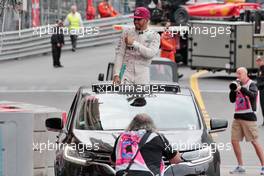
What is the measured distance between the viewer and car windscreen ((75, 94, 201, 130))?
10812 mm

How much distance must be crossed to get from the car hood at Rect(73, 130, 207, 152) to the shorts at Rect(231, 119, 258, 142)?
3.83 m

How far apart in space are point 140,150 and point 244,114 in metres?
6.02

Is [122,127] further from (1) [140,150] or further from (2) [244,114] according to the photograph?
(2) [244,114]

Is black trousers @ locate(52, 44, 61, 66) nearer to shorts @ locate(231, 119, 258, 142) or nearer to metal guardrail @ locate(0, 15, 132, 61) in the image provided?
metal guardrail @ locate(0, 15, 132, 61)

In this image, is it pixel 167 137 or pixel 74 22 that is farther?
pixel 74 22

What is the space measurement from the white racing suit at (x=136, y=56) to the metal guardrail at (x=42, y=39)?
62.8 ft

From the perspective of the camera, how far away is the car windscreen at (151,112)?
1081 cm

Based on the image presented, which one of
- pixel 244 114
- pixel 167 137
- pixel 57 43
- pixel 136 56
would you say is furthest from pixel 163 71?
pixel 57 43

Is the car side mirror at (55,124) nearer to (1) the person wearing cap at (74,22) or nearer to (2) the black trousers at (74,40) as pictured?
(1) the person wearing cap at (74,22)

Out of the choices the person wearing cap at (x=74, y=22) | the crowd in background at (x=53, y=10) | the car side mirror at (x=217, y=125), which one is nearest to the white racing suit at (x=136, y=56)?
the car side mirror at (x=217, y=125)

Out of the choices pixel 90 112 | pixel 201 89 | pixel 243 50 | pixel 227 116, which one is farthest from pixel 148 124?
pixel 243 50

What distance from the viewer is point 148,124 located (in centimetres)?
881

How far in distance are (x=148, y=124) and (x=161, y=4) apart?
88.3ft

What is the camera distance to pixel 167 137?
10.3m
